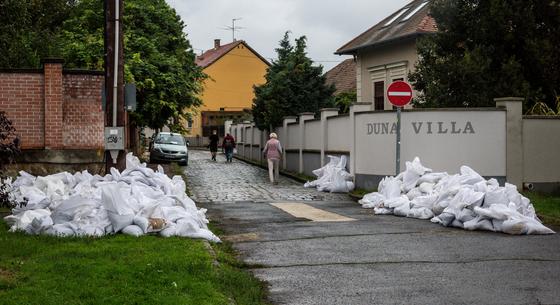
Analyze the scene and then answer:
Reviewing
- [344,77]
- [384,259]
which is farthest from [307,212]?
[344,77]

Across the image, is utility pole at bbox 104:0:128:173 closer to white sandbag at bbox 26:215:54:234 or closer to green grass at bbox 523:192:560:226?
white sandbag at bbox 26:215:54:234

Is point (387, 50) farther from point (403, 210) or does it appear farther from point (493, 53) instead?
point (403, 210)

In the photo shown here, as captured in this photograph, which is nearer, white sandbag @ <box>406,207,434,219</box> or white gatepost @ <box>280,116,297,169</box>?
white sandbag @ <box>406,207,434,219</box>

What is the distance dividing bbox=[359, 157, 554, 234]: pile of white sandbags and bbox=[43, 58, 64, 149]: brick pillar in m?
8.37

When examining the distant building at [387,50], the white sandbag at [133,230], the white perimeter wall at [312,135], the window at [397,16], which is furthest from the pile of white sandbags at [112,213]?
the window at [397,16]

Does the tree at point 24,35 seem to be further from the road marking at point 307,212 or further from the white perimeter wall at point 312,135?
the road marking at point 307,212

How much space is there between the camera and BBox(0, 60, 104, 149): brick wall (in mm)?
A: 17234

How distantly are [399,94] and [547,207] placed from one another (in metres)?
4.19

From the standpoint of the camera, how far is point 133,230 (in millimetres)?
8906

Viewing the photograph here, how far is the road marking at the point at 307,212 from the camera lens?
12.2m

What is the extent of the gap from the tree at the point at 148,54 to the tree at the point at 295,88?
334 centimetres

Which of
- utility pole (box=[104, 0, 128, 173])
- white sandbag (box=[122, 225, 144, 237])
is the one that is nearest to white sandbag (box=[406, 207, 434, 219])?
utility pole (box=[104, 0, 128, 173])

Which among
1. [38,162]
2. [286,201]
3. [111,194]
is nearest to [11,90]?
[38,162]

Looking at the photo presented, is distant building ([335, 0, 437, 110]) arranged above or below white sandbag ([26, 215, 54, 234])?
above
